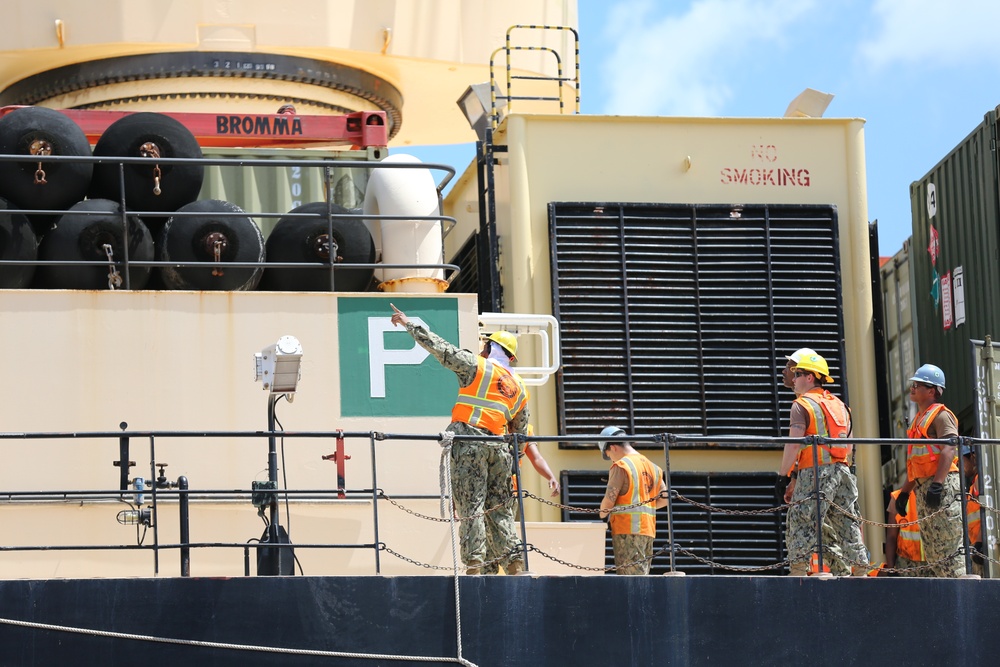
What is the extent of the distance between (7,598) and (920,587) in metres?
5.17

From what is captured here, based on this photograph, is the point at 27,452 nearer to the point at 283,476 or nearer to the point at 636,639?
the point at 283,476

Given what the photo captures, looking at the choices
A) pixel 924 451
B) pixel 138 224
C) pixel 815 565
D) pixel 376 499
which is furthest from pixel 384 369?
pixel 924 451

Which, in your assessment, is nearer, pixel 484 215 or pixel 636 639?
pixel 636 639

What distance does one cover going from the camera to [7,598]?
9.72 m

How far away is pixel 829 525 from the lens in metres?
11.3

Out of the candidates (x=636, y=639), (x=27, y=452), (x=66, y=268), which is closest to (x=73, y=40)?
(x=66, y=268)

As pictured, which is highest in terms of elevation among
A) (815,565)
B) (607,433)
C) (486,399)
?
(486,399)

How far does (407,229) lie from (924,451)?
3992mm

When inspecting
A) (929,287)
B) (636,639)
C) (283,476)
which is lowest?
(636,639)

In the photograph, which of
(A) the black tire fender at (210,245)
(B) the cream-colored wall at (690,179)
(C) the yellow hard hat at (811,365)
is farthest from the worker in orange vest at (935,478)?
(A) the black tire fender at (210,245)

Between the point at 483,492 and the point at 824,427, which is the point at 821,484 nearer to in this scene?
the point at 824,427

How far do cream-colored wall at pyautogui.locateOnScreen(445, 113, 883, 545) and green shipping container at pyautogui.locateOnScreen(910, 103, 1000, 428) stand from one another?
93 cm

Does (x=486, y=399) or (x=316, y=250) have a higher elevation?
(x=316, y=250)

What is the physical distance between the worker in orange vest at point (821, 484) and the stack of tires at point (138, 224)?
3420 mm
